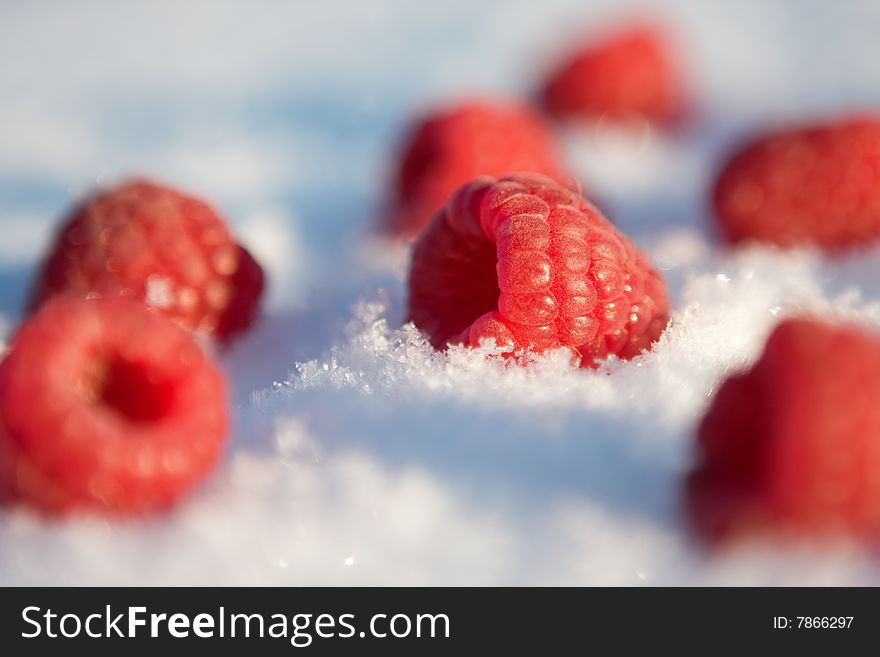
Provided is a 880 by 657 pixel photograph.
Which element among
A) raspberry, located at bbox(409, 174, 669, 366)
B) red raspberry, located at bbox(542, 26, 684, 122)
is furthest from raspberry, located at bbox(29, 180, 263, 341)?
red raspberry, located at bbox(542, 26, 684, 122)

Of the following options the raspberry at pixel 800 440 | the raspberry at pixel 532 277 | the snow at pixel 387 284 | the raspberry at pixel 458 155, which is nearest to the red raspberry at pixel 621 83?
the snow at pixel 387 284

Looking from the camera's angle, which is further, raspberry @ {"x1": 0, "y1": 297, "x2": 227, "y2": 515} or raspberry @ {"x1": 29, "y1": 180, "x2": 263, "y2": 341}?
raspberry @ {"x1": 29, "y1": 180, "x2": 263, "y2": 341}

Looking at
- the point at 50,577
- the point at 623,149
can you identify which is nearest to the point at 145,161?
the point at 623,149

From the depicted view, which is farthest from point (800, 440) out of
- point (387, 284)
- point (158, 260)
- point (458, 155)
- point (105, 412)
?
point (458, 155)

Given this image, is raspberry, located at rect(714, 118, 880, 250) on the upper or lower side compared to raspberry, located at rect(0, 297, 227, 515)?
upper

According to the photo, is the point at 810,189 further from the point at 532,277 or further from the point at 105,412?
the point at 105,412

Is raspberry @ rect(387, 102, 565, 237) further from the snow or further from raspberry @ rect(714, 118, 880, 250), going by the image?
raspberry @ rect(714, 118, 880, 250)
